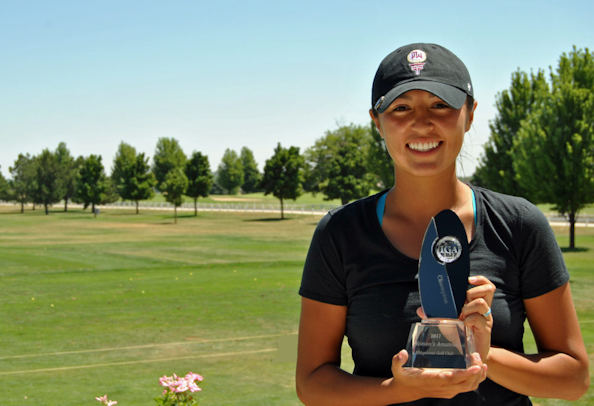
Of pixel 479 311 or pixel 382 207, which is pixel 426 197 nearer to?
pixel 382 207

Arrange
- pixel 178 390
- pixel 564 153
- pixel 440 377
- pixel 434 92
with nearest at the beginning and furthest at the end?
pixel 440 377 → pixel 434 92 → pixel 178 390 → pixel 564 153

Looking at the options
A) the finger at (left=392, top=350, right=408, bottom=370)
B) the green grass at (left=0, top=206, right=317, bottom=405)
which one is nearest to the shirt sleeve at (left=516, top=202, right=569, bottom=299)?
the finger at (left=392, top=350, right=408, bottom=370)

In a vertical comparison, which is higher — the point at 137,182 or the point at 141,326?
the point at 137,182

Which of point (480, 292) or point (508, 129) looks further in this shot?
point (508, 129)

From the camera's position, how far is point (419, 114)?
1.90 meters

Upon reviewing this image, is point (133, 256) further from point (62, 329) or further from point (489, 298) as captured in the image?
point (489, 298)

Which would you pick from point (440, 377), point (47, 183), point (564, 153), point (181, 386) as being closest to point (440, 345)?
point (440, 377)

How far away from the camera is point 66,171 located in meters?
87.5

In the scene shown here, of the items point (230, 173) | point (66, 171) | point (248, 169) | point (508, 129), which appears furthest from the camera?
point (248, 169)

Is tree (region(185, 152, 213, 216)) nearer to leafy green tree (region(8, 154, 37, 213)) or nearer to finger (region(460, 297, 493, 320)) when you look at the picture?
leafy green tree (region(8, 154, 37, 213))

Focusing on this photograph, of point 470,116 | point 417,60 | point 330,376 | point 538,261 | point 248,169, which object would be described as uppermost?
point 248,169

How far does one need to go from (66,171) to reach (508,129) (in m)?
60.8

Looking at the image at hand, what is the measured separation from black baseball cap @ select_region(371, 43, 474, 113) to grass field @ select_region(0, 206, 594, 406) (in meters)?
4.24

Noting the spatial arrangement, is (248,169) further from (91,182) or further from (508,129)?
(508,129)
